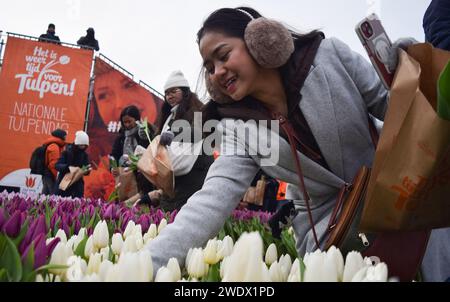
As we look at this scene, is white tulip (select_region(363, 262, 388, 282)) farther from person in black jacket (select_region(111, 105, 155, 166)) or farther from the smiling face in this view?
person in black jacket (select_region(111, 105, 155, 166))

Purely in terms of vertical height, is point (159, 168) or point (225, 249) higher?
point (159, 168)

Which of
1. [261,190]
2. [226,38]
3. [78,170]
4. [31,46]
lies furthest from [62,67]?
[226,38]

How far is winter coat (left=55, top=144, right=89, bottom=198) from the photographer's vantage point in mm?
5633

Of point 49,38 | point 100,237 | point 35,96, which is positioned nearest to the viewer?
point 100,237

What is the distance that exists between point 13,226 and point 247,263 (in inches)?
22.8

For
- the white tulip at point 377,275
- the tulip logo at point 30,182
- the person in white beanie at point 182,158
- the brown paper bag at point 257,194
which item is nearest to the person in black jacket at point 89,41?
the tulip logo at point 30,182

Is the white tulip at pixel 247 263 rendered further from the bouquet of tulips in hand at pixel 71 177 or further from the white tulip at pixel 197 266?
the bouquet of tulips in hand at pixel 71 177

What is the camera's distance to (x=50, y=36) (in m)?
10.5

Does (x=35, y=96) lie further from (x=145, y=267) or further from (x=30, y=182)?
(x=145, y=267)

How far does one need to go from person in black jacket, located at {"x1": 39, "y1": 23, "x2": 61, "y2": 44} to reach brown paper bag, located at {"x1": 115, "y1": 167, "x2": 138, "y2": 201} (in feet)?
25.1

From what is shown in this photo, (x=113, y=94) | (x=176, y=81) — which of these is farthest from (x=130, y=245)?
(x=113, y=94)

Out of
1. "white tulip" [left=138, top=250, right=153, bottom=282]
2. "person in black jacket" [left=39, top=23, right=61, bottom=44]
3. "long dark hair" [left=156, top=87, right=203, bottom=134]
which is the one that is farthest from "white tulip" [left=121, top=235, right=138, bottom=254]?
"person in black jacket" [left=39, top=23, right=61, bottom=44]

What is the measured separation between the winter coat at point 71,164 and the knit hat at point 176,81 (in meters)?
2.61

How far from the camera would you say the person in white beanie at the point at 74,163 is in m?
5.64
